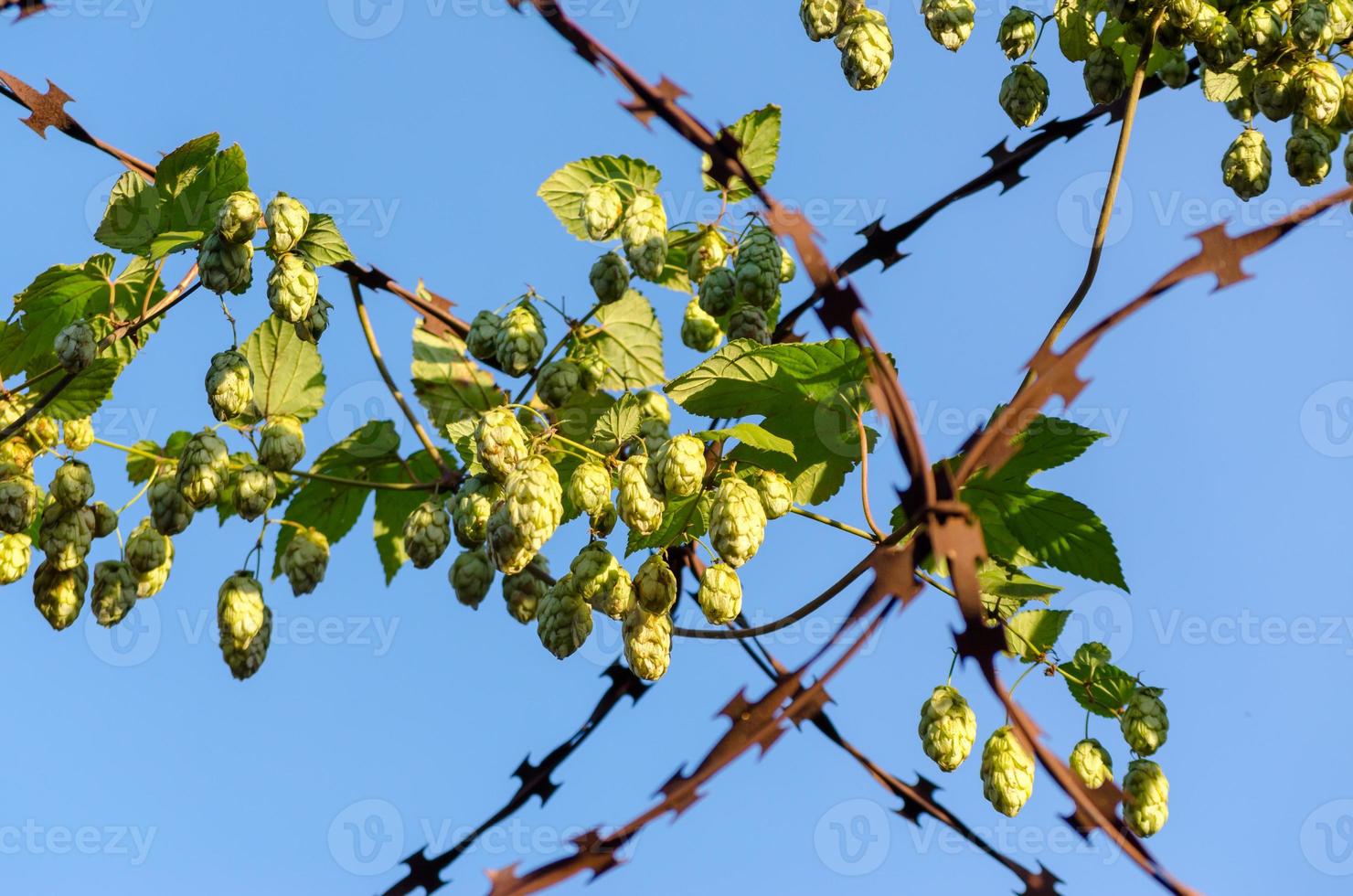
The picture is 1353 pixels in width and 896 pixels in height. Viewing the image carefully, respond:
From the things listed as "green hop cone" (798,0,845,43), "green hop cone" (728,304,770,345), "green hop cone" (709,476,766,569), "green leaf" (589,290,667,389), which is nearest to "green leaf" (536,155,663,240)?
"green leaf" (589,290,667,389)

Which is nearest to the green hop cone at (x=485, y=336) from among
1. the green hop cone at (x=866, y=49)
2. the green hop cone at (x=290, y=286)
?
the green hop cone at (x=290, y=286)

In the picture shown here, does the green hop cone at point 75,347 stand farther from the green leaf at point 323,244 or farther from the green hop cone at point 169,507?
the green leaf at point 323,244

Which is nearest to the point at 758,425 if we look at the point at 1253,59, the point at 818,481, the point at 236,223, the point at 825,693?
the point at 818,481

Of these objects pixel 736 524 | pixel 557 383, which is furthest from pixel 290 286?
pixel 736 524

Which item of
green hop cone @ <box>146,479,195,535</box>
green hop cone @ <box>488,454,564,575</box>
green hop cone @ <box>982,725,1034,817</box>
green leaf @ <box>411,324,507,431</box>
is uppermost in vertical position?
green leaf @ <box>411,324,507,431</box>

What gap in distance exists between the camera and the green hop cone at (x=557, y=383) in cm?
273

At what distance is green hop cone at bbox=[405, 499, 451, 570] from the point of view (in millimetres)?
2641

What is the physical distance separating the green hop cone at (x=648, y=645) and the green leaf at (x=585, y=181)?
1.15 m

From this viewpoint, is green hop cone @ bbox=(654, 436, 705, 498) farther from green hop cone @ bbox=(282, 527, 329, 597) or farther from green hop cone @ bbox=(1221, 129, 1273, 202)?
green hop cone @ bbox=(1221, 129, 1273, 202)

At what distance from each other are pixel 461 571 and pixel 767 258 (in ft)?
2.77

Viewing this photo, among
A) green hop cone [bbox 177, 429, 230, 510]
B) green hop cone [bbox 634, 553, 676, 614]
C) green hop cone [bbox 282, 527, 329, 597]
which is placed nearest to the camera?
green hop cone [bbox 634, 553, 676, 614]

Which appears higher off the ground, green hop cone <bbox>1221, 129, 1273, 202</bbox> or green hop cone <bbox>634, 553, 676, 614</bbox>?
green hop cone <bbox>1221, 129, 1273, 202</bbox>

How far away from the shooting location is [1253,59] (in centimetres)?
280

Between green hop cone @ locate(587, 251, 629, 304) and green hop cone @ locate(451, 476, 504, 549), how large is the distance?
1.99ft
